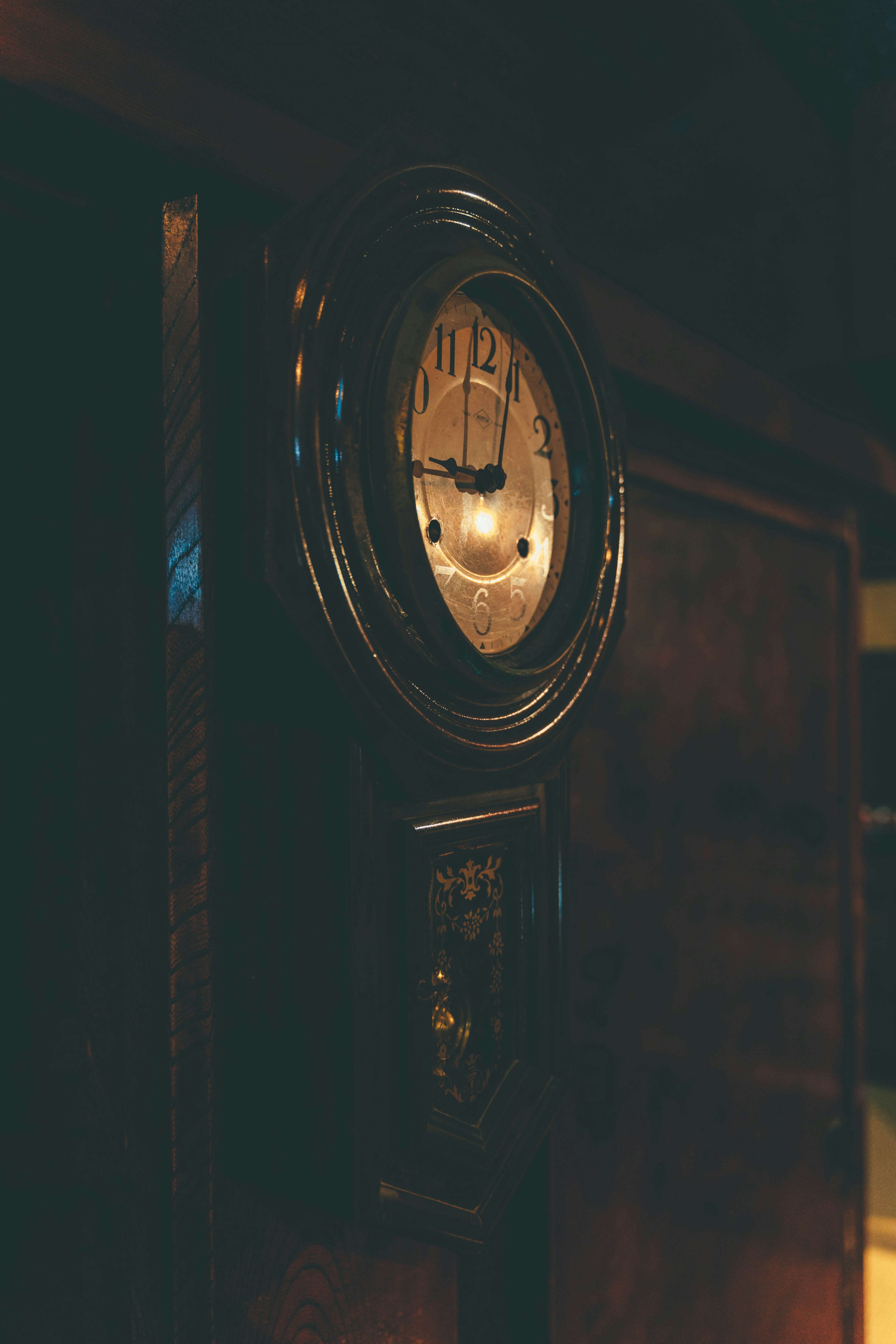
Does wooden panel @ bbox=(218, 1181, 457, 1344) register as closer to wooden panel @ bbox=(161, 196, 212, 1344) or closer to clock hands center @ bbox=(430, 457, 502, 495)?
wooden panel @ bbox=(161, 196, 212, 1344)

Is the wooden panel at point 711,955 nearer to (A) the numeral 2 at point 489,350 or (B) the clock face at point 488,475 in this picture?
(B) the clock face at point 488,475

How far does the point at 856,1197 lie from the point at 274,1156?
2.08m

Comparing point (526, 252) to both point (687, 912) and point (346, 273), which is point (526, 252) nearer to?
point (346, 273)

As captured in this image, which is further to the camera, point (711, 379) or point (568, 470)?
point (711, 379)

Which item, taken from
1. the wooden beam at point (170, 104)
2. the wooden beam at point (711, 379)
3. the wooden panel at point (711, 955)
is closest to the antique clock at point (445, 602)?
the wooden beam at point (170, 104)

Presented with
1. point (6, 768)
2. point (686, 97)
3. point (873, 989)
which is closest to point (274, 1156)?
point (6, 768)

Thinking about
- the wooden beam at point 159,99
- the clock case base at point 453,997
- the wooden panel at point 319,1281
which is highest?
the wooden beam at point 159,99

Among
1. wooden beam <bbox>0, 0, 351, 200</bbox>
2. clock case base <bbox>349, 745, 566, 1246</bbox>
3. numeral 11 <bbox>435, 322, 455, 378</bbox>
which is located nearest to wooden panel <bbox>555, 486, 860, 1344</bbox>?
clock case base <bbox>349, 745, 566, 1246</bbox>

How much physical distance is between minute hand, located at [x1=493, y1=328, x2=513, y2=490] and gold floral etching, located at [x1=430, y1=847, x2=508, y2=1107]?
1.09 ft

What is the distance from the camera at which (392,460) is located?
2.46 ft

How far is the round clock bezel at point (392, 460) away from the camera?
708 millimetres

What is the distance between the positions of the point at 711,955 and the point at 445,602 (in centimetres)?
126

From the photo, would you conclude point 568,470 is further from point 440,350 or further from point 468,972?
point 468,972

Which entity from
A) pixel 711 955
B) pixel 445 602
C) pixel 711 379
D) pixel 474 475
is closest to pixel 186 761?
pixel 445 602
